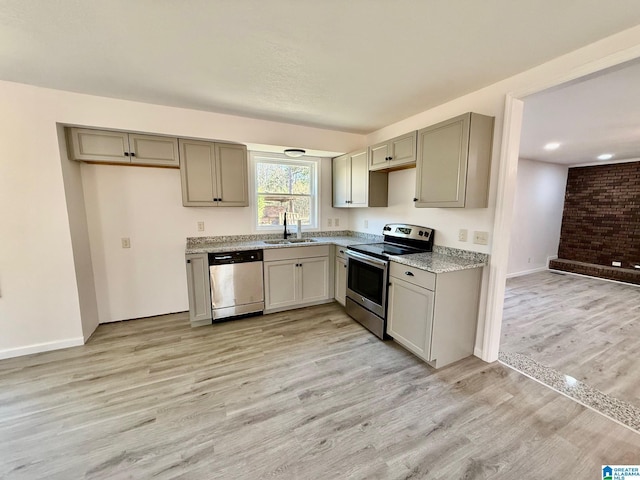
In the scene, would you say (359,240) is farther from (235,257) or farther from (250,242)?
(235,257)

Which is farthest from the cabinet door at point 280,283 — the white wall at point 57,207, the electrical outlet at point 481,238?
the electrical outlet at point 481,238

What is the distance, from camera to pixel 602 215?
17.7ft

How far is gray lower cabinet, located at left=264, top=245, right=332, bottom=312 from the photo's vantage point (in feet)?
11.0

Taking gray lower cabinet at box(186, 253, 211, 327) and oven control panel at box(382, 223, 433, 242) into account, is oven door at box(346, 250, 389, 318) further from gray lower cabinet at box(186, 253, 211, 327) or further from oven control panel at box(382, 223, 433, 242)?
gray lower cabinet at box(186, 253, 211, 327)

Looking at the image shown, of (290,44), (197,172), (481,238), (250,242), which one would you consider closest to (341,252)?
(250,242)

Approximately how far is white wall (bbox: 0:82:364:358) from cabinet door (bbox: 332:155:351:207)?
1262mm

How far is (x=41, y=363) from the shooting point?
239cm

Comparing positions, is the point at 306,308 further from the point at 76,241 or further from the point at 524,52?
the point at 524,52

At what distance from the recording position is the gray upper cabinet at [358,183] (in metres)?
3.45

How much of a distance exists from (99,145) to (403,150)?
3.17 metres

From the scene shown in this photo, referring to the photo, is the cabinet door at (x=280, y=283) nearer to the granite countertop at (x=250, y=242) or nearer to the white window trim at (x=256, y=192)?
the granite countertop at (x=250, y=242)

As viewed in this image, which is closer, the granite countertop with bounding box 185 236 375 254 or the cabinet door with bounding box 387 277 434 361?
the cabinet door with bounding box 387 277 434 361

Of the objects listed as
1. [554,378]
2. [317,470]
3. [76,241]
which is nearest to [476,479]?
[317,470]

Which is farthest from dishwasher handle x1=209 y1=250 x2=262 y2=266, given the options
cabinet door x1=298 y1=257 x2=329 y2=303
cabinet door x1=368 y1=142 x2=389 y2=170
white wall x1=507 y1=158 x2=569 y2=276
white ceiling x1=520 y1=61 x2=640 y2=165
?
white wall x1=507 y1=158 x2=569 y2=276
